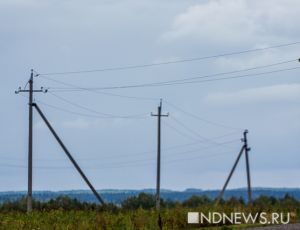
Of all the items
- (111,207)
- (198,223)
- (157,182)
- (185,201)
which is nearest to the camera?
(198,223)

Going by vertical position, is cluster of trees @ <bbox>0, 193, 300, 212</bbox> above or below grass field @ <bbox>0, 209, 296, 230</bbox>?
above

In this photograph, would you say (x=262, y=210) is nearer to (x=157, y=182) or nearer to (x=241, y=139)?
(x=157, y=182)

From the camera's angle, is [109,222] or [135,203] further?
[135,203]

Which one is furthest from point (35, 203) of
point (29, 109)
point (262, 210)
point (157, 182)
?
point (262, 210)

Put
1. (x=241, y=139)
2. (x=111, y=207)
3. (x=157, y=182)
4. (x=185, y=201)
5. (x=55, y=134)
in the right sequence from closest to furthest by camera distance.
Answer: (x=55, y=134) < (x=111, y=207) < (x=157, y=182) < (x=241, y=139) < (x=185, y=201)

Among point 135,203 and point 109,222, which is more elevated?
point 135,203

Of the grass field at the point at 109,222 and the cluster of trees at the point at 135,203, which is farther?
the cluster of trees at the point at 135,203

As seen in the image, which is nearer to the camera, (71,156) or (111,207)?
(71,156)

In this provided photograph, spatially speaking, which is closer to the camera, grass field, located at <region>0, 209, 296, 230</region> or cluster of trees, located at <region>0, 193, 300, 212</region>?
grass field, located at <region>0, 209, 296, 230</region>

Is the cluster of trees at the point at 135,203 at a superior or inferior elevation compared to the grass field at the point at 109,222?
superior

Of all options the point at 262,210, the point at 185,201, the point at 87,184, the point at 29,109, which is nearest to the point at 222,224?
the point at 262,210

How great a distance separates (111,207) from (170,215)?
17532 mm

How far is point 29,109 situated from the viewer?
5275 cm

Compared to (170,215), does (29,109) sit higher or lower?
higher
